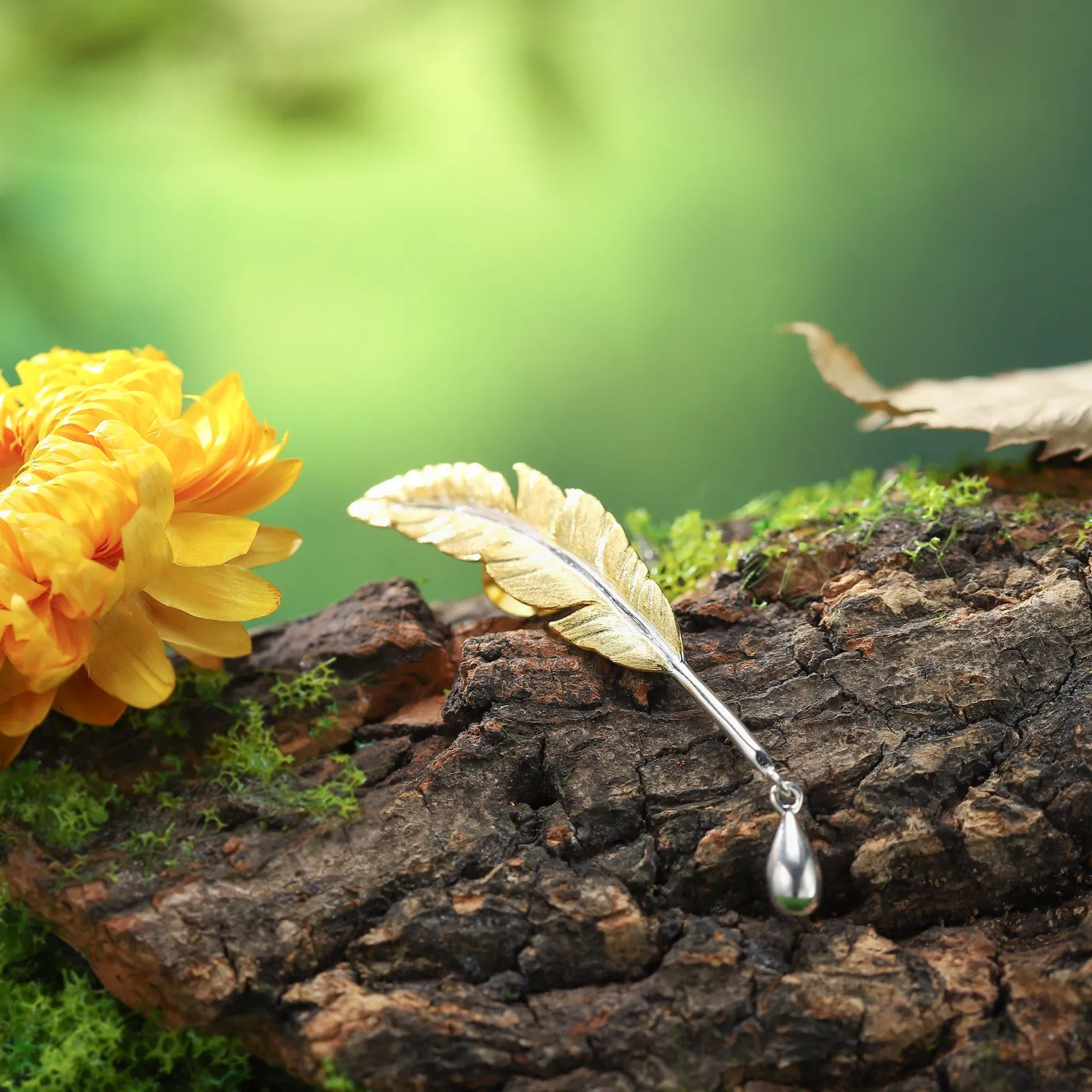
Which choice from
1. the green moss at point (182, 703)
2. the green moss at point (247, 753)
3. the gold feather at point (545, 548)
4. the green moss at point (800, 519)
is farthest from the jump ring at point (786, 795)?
the green moss at point (182, 703)

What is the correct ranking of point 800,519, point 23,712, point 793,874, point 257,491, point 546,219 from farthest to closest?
point 546,219, point 800,519, point 257,491, point 23,712, point 793,874

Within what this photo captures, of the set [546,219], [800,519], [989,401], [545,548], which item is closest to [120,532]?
[545,548]

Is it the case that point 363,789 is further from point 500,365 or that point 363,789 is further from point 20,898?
point 500,365

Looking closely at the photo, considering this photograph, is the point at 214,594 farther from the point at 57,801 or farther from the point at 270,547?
Answer: the point at 57,801

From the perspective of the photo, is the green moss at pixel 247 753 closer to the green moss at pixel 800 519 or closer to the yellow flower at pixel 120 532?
the yellow flower at pixel 120 532

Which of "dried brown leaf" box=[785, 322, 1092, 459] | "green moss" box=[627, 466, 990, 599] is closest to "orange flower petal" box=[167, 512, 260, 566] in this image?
"green moss" box=[627, 466, 990, 599]

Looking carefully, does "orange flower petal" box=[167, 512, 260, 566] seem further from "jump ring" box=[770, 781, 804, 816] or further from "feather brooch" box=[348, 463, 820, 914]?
"jump ring" box=[770, 781, 804, 816]
